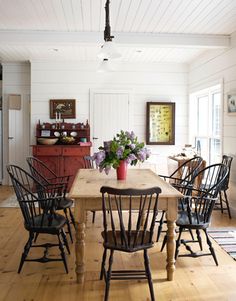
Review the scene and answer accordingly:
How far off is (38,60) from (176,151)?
3404 millimetres

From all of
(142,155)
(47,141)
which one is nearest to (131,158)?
(142,155)

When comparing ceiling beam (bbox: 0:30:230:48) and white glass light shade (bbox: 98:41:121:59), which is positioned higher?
ceiling beam (bbox: 0:30:230:48)

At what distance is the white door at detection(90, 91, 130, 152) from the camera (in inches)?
290

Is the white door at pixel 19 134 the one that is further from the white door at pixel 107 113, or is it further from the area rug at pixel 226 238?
the area rug at pixel 226 238

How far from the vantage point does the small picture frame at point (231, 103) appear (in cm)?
510

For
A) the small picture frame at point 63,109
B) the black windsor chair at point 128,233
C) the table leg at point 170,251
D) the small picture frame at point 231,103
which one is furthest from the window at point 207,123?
the black windsor chair at point 128,233

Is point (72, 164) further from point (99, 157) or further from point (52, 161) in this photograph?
point (99, 157)

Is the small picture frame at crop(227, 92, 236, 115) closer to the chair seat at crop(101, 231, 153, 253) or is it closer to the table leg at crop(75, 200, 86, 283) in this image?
the chair seat at crop(101, 231, 153, 253)

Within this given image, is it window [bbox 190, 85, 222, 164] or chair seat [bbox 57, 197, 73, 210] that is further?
window [bbox 190, 85, 222, 164]

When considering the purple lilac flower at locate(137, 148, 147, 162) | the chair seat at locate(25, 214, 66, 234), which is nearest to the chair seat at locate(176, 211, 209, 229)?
the purple lilac flower at locate(137, 148, 147, 162)

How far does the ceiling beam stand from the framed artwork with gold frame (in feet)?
7.09

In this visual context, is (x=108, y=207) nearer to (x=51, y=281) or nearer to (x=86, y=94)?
(x=51, y=281)

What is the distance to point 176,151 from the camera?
7.55 meters

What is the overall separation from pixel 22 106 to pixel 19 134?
606mm
